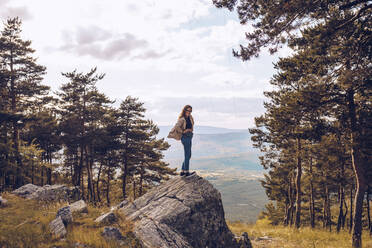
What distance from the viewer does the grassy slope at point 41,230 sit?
17.1 ft

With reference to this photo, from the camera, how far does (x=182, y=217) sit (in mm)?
6656

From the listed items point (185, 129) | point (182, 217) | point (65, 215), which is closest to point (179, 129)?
point (185, 129)

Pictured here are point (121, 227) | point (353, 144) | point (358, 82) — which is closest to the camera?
point (121, 227)

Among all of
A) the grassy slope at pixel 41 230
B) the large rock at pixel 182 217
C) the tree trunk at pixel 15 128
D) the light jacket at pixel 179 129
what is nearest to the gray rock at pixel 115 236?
the grassy slope at pixel 41 230

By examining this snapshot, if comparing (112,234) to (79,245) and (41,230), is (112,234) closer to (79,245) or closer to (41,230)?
(79,245)

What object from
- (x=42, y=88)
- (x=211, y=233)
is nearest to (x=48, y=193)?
(x=211, y=233)

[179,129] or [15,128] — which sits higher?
[15,128]

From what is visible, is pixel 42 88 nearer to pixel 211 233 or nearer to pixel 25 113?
pixel 25 113

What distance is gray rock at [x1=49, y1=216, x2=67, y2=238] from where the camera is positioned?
5.79 m

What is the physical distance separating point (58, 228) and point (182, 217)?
3.64m

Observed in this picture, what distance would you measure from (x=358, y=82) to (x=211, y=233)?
8033 mm

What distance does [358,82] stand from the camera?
8164mm

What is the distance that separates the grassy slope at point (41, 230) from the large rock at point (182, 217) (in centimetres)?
53

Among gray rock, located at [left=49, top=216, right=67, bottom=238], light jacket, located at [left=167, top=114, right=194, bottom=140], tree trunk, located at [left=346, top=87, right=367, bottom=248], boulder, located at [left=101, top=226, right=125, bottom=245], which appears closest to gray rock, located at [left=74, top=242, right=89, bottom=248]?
boulder, located at [left=101, top=226, right=125, bottom=245]
